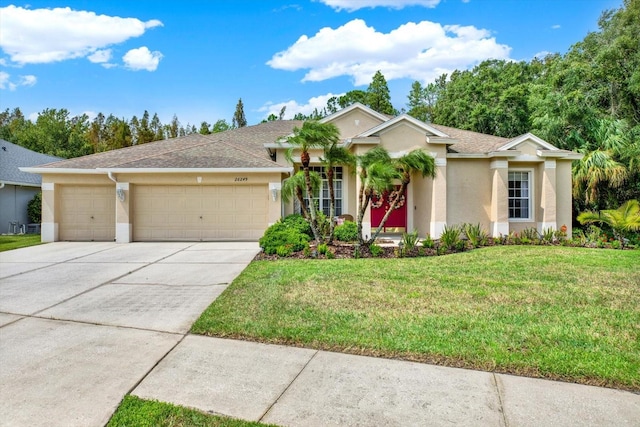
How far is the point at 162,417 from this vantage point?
290 cm

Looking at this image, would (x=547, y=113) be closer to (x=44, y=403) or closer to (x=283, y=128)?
(x=283, y=128)

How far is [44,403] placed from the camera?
3.10m

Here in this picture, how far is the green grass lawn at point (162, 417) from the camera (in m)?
2.84

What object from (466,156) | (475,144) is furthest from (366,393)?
(475,144)

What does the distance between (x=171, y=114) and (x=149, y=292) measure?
2014 inches

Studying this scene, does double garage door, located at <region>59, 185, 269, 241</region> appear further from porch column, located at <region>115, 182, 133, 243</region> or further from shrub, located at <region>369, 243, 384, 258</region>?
shrub, located at <region>369, 243, 384, 258</region>

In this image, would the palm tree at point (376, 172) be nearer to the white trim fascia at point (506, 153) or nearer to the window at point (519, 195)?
the white trim fascia at point (506, 153)

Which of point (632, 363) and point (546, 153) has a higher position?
point (546, 153)

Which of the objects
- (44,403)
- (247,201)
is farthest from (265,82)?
(44,403)

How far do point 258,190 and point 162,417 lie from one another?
39.7 feet

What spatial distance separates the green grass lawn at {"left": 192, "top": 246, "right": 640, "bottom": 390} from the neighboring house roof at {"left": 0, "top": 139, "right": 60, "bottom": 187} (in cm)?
1829

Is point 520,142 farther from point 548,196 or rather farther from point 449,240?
point 449,240

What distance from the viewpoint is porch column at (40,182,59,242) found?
14539 millimetres

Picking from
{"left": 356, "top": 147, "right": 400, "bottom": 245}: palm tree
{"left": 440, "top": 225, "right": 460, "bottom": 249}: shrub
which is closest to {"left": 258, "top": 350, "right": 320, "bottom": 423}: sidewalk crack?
{"left": 356, "top": 147, "right": 400, "bottom": 245}: palm tree
